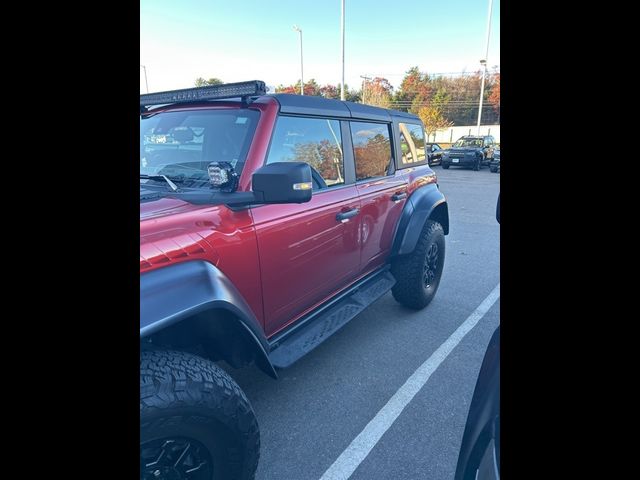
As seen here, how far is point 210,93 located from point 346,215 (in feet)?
3.97

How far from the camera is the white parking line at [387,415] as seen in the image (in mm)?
2043

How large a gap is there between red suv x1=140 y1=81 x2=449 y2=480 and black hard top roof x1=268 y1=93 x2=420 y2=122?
0.01m

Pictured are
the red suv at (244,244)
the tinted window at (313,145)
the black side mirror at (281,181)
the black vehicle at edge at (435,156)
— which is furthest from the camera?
the black vehicle at edge at (435,156)

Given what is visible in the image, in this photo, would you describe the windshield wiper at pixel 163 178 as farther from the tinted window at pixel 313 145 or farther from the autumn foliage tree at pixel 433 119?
the autumn foliage tree at pixel 433 119

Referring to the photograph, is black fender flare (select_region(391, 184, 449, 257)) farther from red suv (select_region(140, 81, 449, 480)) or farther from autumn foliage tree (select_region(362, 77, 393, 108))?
autumn foliage tree (select_region(362, 77, 393, 108))

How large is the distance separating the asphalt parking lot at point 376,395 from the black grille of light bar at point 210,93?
2.00 metres

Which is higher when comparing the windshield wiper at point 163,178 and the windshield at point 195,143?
the windshield at point 195,143

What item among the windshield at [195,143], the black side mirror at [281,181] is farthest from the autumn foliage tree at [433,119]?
the black side mirror at [281,181]

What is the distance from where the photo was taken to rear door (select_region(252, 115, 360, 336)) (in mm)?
2094

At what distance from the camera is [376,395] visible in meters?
2.61
